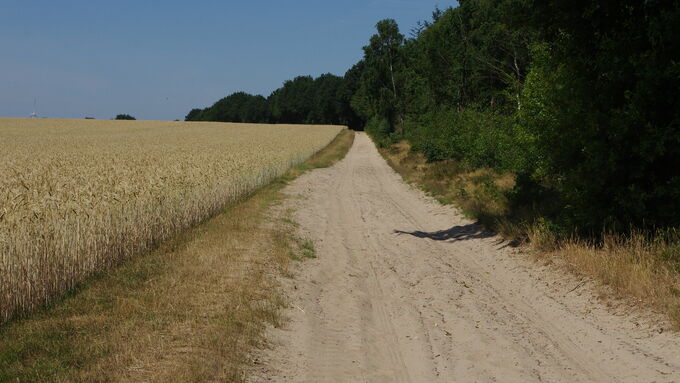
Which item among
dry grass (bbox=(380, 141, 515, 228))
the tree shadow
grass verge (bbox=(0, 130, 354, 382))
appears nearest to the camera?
grass verge (bbox=(0, 130, 354, 382))

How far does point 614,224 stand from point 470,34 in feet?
92.7

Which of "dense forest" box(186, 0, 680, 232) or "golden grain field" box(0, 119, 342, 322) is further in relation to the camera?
"dense forest" box(186, 0, 680, 232)

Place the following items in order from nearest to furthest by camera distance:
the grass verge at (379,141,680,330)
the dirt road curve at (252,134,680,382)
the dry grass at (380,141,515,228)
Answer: the dirt road curve at (252,134,680,382) → the grass verge at (379,141,680,330) → the dry grass at (380,141,515,228)

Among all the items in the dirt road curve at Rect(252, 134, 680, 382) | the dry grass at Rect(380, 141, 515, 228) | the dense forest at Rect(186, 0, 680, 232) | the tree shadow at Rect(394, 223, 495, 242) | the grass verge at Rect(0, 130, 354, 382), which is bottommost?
the dirt road curve at Rect(252, 134, 680, 382)

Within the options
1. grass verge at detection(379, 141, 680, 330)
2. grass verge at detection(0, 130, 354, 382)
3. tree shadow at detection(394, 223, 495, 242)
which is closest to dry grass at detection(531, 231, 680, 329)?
grass verge at detection(379, 141, 680, 330)

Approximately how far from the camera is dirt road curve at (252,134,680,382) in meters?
5.49

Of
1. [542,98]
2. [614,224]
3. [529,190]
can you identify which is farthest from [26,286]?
[529,190]

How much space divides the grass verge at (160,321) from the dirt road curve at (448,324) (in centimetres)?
49

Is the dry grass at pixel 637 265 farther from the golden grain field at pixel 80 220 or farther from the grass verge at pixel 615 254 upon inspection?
the golden grain field at pixel 80 220

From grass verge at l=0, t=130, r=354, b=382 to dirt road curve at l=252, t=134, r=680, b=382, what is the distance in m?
0.49

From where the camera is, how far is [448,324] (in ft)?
22.9

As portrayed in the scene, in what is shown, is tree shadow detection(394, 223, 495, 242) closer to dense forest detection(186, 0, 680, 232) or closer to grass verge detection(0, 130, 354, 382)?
dense forest detection(186, 0, 680, 232)

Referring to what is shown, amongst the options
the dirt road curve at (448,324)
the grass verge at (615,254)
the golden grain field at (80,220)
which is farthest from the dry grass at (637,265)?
the golden grain field at (80,220)

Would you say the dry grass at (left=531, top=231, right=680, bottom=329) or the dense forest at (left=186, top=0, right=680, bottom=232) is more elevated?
the dense forest at (left=186, top=0, right=680, bottom=232)
